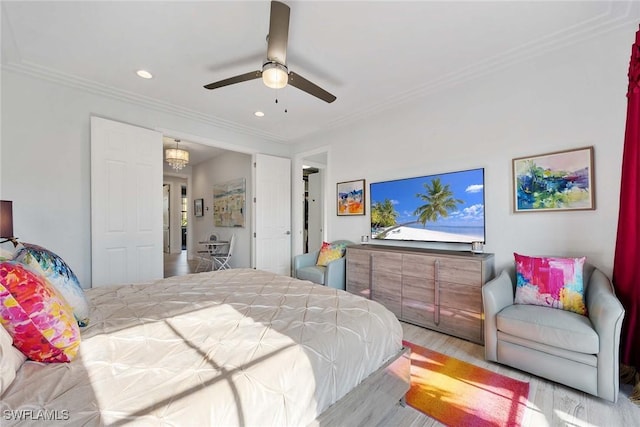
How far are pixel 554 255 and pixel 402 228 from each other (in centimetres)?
152

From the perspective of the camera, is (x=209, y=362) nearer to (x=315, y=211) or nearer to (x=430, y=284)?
(x=430, y=284)

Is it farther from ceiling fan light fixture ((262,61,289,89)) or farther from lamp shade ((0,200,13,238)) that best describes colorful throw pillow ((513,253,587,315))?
lamp shade ((0,200,13,238))

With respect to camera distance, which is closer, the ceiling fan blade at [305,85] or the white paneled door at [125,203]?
the ceiling fan blade at [305,85]

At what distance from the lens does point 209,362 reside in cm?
100

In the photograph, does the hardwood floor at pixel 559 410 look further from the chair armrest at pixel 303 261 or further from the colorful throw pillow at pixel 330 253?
the chair armrest at pixel 303 261

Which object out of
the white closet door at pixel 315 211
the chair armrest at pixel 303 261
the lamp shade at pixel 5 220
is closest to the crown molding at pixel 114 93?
the lamp shade at pixel 5 220

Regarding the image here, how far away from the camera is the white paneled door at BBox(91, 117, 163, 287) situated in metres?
3.02

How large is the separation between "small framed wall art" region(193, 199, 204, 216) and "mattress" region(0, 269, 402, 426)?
230 inches

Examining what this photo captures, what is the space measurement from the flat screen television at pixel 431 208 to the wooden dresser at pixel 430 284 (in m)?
0.24

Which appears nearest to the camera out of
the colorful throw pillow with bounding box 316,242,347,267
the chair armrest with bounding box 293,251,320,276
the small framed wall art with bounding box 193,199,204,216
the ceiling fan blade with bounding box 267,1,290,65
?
the ceiling fan blade with bounding box 267,1,290,65

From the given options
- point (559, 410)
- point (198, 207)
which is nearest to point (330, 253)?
point (559, 410)

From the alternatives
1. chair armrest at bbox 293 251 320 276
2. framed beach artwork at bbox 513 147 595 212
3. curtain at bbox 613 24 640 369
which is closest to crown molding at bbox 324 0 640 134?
curtain at bbox 613 24 640 369

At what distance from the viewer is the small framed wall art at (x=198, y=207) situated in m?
7.31

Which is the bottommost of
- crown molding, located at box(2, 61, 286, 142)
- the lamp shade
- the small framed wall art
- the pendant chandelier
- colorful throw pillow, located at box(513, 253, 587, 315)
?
colorful throw pillow, located at box(513, 253, 587, 315)
